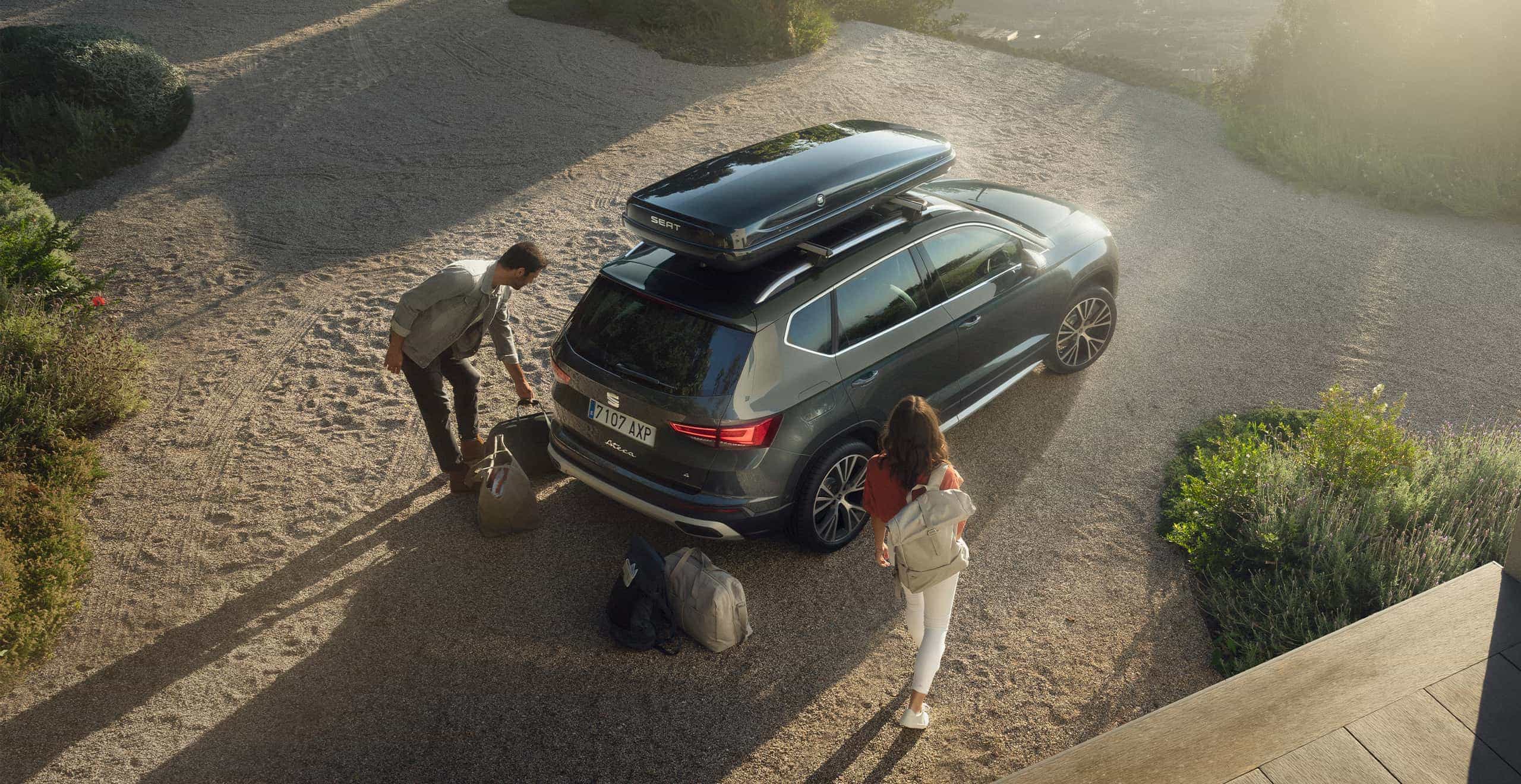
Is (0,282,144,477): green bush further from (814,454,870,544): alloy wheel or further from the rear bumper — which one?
(814,454,870,544): alloy wheel

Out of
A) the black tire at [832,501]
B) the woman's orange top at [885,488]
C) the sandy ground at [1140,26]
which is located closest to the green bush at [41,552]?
the black tire at [832,501]

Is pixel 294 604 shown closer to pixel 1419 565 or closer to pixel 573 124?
pixel 1419 565

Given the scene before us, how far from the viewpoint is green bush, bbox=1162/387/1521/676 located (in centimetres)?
522

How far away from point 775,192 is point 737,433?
1382 mm

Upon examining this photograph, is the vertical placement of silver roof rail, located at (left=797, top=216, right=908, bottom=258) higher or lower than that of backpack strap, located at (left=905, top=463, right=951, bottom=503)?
higher

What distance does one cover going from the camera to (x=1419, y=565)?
5254mm

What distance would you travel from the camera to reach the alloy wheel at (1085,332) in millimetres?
7285

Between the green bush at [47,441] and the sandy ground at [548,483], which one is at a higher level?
the green bush at [47,441]

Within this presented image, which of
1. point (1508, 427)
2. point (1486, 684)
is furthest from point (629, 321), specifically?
point (1508, 427)

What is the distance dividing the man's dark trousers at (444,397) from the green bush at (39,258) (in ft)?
13.0

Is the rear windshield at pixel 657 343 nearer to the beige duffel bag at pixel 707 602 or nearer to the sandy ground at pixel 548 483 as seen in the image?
the beige duffel bag at pixel 707 602

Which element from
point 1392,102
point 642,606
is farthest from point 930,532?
point 1392,102

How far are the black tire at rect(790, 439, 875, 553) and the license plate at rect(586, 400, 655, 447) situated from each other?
908mm

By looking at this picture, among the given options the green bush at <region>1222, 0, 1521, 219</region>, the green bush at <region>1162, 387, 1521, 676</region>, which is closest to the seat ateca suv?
the green bush at <region>1162, 387, 1521, 676</region>
